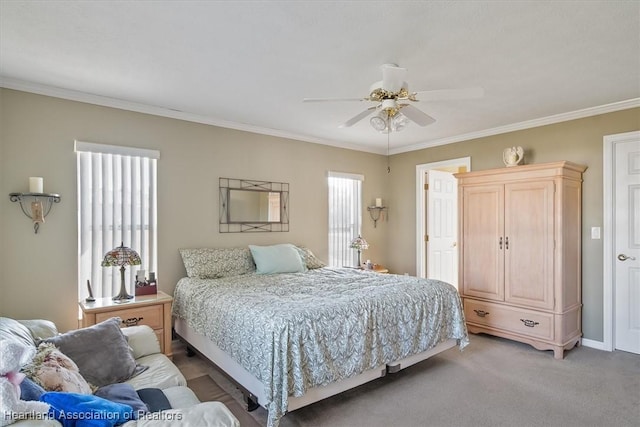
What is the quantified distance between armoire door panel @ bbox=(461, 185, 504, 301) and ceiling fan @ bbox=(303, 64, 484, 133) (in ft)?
5.55

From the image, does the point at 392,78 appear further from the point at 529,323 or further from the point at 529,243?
the point at 529,323

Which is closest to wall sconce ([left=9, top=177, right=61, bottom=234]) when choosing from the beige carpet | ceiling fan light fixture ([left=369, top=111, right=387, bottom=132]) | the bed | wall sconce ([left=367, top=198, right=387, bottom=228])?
the bed

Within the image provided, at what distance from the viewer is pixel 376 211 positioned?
18.4 feet

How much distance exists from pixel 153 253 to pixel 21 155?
136cm

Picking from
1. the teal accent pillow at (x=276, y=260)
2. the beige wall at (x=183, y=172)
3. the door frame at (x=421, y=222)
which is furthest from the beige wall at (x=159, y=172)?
the door frame at (x=421, y=222)

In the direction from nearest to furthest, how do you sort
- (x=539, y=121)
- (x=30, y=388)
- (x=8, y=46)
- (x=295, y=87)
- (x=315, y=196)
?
(x=30, y=388) < (x=8, y=46) < (x=295, y=87) < (x=539, y=121) < (x=315, y=196)

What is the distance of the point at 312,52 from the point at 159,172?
84.3 inches

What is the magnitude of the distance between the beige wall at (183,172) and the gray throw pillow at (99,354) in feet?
4.74

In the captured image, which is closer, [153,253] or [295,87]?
[295,87]

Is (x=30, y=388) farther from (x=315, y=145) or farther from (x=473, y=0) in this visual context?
(x=315, y=145)

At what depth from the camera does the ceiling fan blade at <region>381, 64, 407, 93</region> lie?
2.29 m

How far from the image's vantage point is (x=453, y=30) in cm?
209

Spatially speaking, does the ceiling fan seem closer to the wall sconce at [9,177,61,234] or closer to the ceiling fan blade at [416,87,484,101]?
the ceiling fan blade at [416,87,484,101]

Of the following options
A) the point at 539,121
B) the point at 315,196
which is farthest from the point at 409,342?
the point at 539,121
